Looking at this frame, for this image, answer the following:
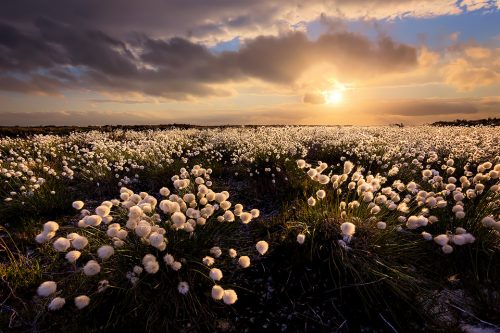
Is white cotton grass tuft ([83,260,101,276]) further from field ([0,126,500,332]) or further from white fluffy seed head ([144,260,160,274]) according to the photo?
white fluffy seed head ([144,260,160,274])

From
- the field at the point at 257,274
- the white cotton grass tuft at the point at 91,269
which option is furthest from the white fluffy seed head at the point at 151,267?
the white cotton grass tuft at the point at 91,269

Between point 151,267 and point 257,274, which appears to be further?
point 257,274

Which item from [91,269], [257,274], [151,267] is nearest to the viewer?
[91,269]

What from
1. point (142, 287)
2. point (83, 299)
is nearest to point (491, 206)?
point (142, 287)

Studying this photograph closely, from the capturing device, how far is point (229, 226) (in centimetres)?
459

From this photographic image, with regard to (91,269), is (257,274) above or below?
below

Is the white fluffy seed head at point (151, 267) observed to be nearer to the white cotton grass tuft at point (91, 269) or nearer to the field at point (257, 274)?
the field at point (257, 274)

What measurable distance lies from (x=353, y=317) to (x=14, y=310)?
132 inches

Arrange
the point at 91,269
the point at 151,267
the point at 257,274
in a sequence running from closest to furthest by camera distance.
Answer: the point at 91,269 → the point at 151,267 → the point at 257,274

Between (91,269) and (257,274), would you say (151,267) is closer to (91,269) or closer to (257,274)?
(91,269)

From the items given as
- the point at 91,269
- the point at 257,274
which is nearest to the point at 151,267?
the point at 91,269

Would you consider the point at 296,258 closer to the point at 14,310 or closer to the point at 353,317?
the point at 353,317

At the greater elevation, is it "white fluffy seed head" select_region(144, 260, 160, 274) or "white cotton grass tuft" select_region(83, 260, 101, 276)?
"white cotton grass tuft" select_region(83, 260, 101, 276)

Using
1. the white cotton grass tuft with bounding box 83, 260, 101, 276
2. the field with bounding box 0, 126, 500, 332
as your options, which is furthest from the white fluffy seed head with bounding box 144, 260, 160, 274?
the white cotton grass tuft with bounding box 83, 260, 101, 276
